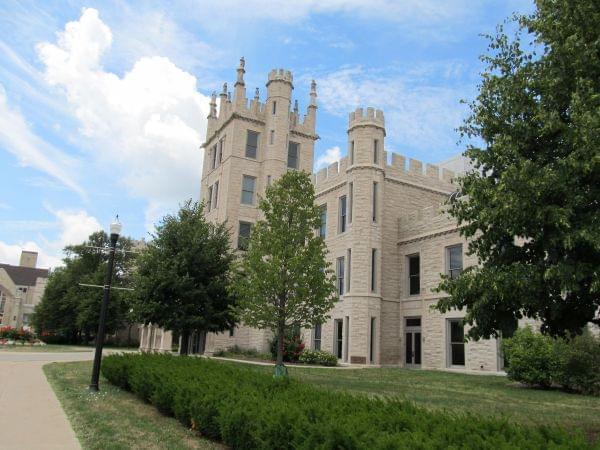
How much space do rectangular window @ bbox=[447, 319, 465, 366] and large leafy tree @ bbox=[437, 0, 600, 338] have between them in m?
15.3

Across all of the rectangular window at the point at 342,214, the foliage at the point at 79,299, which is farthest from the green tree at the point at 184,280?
the foliage at the point at 79,299

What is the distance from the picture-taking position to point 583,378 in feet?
52.1

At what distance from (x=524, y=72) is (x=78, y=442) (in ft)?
30.6

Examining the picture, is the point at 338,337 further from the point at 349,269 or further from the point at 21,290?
the point at 21,290

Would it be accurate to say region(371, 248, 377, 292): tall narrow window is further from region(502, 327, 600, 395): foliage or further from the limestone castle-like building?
region(502, 327, 600, 395): foliage

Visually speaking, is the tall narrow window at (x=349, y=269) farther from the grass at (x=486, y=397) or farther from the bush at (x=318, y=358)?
the grass at (x=486, y=397)

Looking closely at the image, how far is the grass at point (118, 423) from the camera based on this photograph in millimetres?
7648

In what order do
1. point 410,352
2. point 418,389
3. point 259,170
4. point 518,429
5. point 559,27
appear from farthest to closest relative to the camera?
1. point 259,170
2. point 410,352
3. point 418,389
4. point 559,27
5. point 518,429

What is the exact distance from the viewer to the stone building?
85.3m

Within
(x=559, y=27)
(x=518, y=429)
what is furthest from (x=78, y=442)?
(x=559, y=27)

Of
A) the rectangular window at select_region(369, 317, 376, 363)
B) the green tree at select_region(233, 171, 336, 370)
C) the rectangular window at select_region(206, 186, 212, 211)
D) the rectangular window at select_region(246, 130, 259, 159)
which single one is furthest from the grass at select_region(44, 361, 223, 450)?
the rectangular window at select_region(206, 186, 212, 211)

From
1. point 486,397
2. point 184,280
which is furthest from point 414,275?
point 486,397

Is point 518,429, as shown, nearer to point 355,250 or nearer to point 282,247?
point 282,247

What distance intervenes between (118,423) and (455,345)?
743 inches
